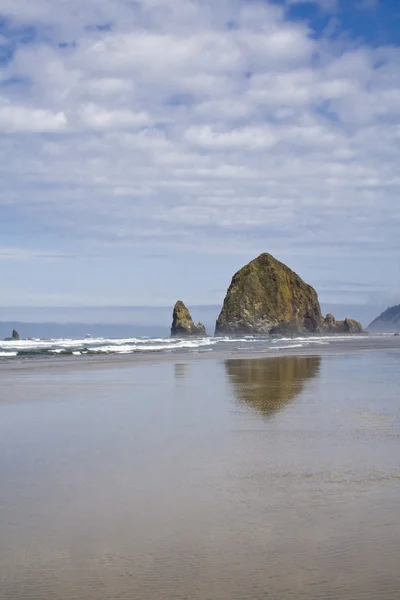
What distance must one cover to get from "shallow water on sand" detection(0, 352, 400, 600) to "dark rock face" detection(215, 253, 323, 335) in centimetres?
10740

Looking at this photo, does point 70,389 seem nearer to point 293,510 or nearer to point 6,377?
point 6,377

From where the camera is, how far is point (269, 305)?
12250cm

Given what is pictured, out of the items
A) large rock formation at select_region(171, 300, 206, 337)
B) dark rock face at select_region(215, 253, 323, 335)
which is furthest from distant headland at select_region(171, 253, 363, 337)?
large rock formation at select_region(171, 300, 206, 337)

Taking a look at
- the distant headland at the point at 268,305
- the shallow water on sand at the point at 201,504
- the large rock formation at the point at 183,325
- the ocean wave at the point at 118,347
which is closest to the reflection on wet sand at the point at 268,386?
the shallow water on sand at the point at 201,504

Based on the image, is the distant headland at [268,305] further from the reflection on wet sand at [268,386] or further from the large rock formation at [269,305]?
the reflection on wet sand at [268,386]

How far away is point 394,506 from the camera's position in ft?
17.1

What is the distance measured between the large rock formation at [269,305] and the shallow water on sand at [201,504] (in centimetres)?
10754

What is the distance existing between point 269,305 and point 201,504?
118 meters

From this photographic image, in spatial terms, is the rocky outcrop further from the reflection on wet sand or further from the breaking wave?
the reflection on wet sand

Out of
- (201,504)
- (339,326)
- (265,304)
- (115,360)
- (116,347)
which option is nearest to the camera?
(201,504)


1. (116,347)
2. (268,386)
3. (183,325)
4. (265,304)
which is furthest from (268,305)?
(268,386)

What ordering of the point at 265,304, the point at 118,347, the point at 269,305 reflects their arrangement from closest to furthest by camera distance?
the point at 118,347 < the point at 265,304 < the point at 269,305

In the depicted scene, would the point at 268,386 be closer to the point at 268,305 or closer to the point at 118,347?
the point at 118,347

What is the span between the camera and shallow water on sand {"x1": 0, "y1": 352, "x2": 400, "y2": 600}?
3873mm
